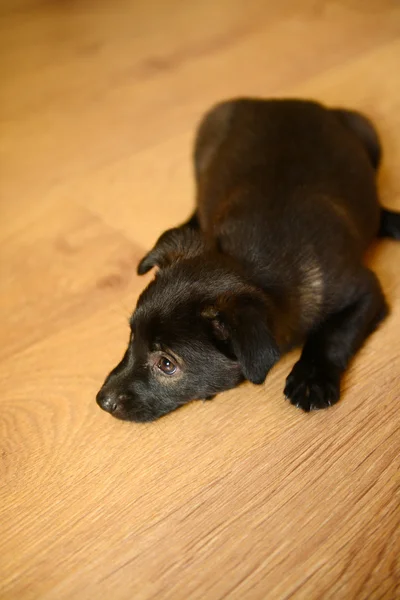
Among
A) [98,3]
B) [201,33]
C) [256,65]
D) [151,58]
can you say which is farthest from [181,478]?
[98,3]

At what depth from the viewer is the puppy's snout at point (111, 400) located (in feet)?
5.53

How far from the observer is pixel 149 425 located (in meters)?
1.81

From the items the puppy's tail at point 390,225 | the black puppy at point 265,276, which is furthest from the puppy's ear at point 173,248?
the puppy's tail at point 390,225

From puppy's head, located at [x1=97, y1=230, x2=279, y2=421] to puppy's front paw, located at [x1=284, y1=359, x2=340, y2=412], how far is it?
0.62 ft

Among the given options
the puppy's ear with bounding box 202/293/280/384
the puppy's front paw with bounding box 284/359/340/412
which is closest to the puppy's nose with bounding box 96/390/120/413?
the puppy's ear with bounding box 202/293/280/384

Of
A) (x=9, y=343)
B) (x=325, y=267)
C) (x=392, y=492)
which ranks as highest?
(x=325, y=267)

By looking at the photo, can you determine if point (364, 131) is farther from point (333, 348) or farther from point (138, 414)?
point (138, 414)

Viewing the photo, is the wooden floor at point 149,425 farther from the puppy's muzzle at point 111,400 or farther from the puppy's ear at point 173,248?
the puppy's ear at point 173,248

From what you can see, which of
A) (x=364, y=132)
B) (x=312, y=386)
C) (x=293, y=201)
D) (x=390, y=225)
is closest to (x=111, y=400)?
(x=312, y=386)

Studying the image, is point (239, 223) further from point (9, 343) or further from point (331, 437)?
point (9, 343)

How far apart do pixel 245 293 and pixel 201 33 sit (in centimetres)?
287

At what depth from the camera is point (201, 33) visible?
3.98m

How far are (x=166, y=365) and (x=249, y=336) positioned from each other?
0.29 meters

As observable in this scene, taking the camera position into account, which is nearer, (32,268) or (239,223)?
(239,223)
